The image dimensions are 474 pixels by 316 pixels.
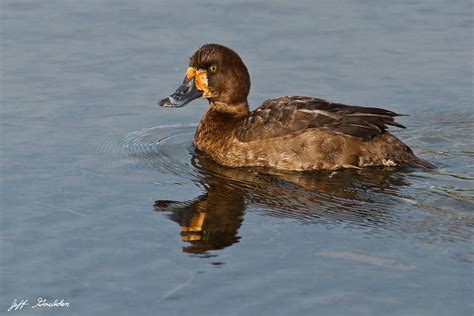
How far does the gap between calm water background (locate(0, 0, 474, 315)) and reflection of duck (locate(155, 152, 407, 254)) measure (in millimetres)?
24

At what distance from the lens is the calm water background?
22.5ft

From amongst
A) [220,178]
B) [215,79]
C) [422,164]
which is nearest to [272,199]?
[220,178]

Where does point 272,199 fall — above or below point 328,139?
below

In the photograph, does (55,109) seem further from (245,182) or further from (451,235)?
(451,235)

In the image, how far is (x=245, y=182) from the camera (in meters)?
9.12

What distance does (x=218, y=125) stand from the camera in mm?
10000

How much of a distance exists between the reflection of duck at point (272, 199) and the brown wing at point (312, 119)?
0.36m

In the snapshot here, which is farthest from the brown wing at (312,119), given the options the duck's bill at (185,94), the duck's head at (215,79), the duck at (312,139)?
the duck's bill at (185,94)

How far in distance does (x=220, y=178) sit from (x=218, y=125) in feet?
2.85

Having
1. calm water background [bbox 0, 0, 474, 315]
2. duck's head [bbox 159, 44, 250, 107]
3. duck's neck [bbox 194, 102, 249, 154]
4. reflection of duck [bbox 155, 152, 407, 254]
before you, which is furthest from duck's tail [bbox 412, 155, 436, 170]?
duck's head [bbox 159, 44, 250, 107]

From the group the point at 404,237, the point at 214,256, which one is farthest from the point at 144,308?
the point at 404,237

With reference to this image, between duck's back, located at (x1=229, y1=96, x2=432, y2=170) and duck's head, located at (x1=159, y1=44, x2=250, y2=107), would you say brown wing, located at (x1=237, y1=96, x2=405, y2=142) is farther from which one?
duck's head, located at (x1=159, y1=44, x2=250, y2=107)

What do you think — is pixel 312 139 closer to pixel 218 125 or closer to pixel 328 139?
pixel 328 139

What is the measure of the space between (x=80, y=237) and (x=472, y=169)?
351 centimetres
